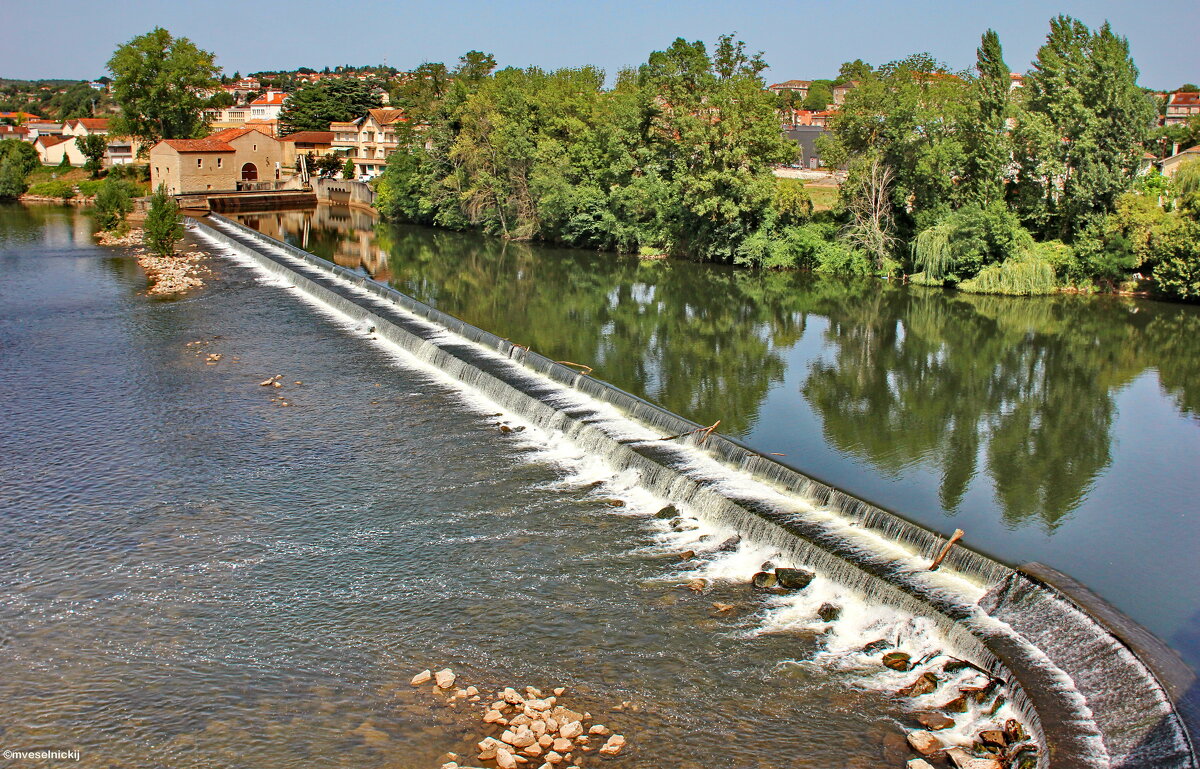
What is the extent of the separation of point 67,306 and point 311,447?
54.1 ft

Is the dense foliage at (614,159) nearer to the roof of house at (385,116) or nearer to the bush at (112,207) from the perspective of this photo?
the bush at (112,207)

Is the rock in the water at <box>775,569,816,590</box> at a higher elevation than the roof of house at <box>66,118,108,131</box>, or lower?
lower

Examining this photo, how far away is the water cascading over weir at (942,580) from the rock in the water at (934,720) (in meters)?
0.71

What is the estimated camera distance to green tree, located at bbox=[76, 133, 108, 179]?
Answer: 69938 mm

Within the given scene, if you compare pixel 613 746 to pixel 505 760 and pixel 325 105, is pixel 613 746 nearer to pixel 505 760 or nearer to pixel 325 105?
pixel 505 760

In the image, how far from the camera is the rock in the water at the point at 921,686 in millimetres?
9164

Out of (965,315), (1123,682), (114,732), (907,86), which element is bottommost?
(114,732)

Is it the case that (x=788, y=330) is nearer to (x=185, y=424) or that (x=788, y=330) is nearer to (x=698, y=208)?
(x=698, y=208)

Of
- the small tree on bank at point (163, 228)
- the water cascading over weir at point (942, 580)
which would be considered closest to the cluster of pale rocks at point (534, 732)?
the water cascading over weir at point (942, 580)

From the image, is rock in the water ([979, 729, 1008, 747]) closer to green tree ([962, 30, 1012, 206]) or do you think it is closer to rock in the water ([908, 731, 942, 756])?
rock in the water ([908, 731, 942, 756])

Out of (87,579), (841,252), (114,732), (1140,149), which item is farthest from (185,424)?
(1140,149)

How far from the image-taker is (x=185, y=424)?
16.9 meters

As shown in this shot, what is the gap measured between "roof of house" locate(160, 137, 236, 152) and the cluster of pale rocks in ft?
196
